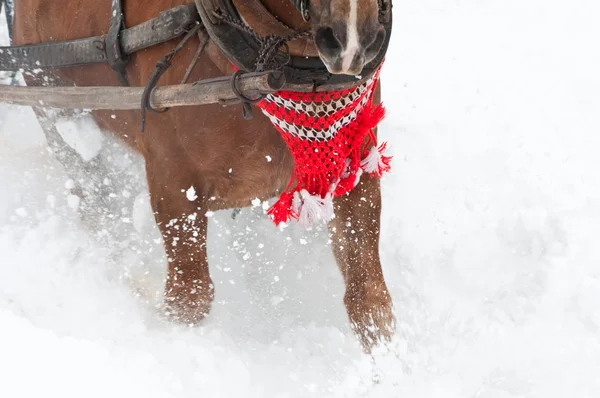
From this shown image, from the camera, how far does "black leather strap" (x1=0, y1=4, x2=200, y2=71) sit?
1944 mm

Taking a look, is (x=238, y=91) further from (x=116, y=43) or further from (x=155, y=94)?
(x=116, y=43)

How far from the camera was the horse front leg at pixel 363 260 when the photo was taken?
226 cm

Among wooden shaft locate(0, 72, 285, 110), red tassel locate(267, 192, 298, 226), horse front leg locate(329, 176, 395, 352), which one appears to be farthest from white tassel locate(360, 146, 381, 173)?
wooden shaft locate(0, 72, 285, 110)

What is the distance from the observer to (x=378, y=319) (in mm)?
2338

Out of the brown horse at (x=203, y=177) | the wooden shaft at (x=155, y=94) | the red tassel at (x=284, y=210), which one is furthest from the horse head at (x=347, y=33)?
the red tassel at (x=284, y=210)

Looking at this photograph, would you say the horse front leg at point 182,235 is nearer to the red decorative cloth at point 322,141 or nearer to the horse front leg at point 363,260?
A: the red decorative cloth at point 322,141

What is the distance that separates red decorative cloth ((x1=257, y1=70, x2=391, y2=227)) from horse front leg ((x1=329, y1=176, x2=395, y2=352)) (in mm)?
144

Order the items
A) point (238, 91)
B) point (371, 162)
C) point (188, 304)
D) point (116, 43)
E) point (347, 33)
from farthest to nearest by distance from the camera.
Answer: point (188, 304)
point (116, 43)
point (371, 162)
point (238, 91)
point (347, 33)

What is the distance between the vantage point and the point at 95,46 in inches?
93.5

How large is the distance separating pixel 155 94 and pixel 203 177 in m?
0.36

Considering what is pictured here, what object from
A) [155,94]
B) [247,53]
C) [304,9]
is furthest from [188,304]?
[304,9]

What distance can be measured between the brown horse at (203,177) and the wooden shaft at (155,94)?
11 cm

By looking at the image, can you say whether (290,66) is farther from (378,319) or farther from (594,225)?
(594,225)

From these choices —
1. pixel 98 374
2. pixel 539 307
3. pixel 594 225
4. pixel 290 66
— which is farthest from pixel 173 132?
pixel 594 225
